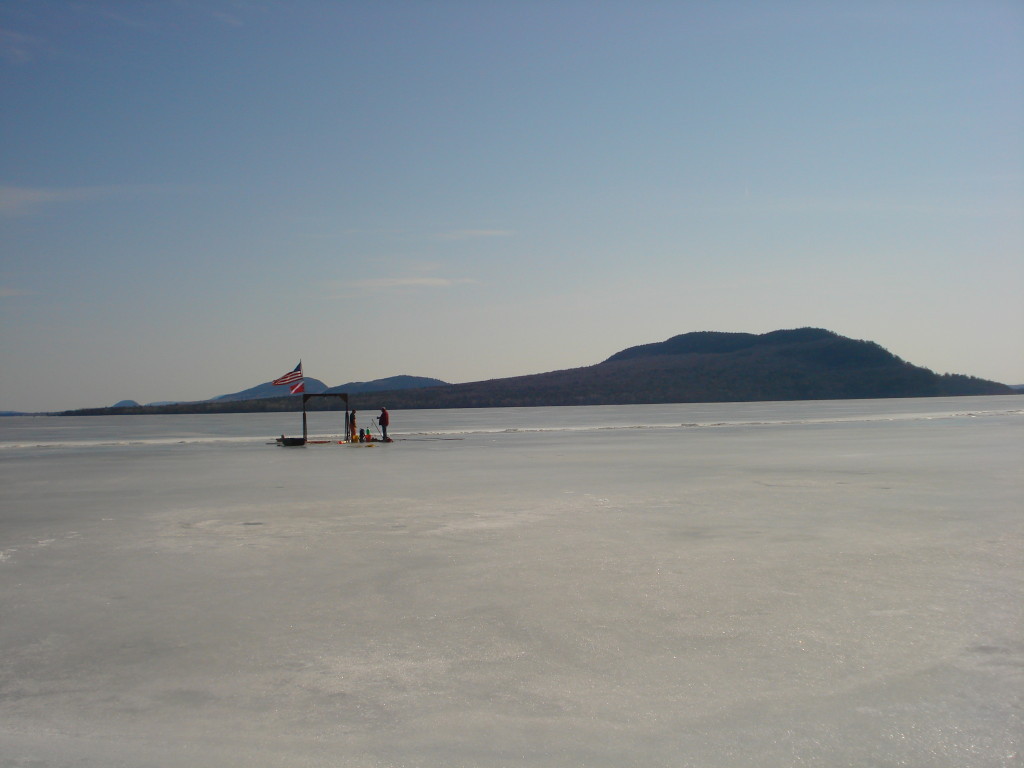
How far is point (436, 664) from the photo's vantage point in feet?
21.4

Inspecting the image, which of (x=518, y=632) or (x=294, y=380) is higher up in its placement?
(x=294, y=380)

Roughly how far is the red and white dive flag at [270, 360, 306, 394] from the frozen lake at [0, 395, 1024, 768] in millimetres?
22330

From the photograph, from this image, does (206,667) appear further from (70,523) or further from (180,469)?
(180,469)

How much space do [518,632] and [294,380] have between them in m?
32.7

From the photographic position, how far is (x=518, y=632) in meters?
7.38

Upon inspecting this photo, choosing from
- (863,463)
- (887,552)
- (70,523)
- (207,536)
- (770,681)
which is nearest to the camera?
(770,681)

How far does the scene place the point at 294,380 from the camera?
3866cm

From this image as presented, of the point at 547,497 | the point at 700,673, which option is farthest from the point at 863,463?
the point at 700,673

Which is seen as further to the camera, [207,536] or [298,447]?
[298,447]

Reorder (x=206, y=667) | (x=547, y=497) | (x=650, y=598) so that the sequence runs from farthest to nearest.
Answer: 1. (x=547, y=497)
2. (x=650, y=598)
3. (x=206, y=667)

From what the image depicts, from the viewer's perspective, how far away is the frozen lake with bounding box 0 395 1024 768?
16.9 ft

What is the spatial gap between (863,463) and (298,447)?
2244 cm

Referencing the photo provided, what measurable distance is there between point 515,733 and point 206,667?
8.39 ft

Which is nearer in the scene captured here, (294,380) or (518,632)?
(518,632)
